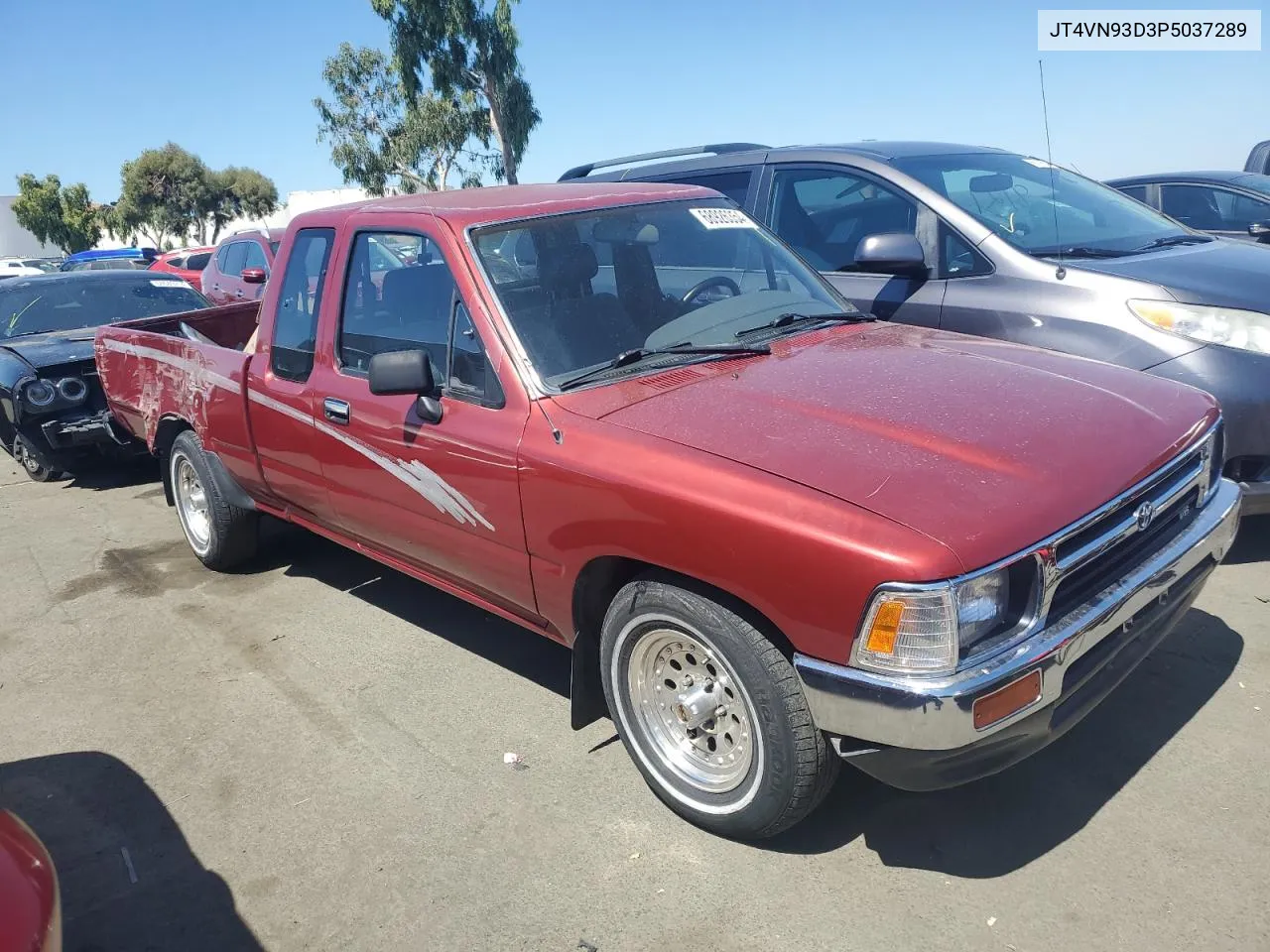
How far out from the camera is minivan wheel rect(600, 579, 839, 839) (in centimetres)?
262

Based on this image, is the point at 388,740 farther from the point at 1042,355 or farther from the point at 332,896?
the point at 1042,355

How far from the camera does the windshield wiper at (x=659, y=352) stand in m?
3.29

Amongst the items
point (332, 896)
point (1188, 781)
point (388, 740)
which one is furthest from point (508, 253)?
point (1188, 781)

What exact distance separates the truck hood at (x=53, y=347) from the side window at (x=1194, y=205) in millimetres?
8877

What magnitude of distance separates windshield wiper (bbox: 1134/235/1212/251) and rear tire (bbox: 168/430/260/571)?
4.87 meters

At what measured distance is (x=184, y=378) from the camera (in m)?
5.17

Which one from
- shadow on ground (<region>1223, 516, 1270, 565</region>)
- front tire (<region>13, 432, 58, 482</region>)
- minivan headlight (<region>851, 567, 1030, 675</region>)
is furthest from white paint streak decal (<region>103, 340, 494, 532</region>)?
front tire (<region>13, 432, 58, 482</region>)

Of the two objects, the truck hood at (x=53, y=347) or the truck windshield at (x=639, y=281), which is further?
the truck hood at (x=53, y=347)

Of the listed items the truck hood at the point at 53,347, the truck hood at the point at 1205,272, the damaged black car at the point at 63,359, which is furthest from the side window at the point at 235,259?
the truck hood at the point at 1205,272

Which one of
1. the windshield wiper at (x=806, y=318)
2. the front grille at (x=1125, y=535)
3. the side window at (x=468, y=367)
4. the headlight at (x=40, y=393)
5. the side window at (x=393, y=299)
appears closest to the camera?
the front grille at (x=1125, y=535)

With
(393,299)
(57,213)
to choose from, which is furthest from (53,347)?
(57,213)

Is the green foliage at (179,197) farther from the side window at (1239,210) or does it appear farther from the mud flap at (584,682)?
the mud flap at (584,682)

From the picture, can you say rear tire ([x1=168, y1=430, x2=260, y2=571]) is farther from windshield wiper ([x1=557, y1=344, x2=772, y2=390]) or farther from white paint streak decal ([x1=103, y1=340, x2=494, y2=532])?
windshield wiper ([x1=557, y1=344, x2=772, y2=390])

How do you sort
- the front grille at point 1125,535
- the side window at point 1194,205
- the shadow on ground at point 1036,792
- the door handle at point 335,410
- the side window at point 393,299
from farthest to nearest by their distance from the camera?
the side window at point 1194,205
the door handle at point 335,410
the side window at point 393,299
the shadow on ground at point 1036,792
the front grille at point 1125,535
